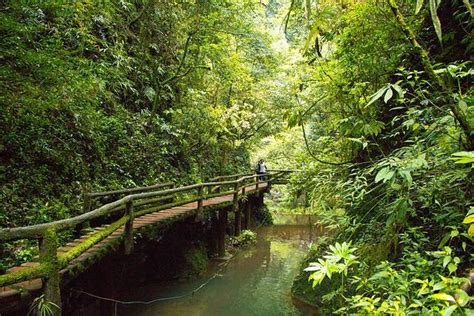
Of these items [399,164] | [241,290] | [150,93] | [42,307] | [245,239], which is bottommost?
[241,290]

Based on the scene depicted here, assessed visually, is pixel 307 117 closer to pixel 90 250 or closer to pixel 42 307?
pixel 90 250

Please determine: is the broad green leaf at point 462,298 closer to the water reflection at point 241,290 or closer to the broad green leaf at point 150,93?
the water reflection at point 241,290

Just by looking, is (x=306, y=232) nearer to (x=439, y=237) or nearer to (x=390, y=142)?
(x=390, y=142)

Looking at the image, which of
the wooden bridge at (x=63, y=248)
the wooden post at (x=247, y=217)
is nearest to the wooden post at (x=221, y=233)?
the wooden bridge at (x=63, y=248)

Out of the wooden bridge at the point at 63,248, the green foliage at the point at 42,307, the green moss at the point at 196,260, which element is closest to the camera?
the wooden bridge at the point at 63,248

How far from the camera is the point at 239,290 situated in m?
9.14

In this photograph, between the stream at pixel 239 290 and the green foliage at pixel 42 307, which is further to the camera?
the stream at pixel 239 290

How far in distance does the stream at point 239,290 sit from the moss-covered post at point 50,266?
392cm

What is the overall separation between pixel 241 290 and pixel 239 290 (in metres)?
0.06

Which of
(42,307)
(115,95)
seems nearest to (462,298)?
(42,307)

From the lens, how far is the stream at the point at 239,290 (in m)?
7.77

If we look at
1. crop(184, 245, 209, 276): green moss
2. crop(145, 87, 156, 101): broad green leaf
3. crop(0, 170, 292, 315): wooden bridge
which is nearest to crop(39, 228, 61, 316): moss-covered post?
crop(0, 170, 292, 315): wooden bridge

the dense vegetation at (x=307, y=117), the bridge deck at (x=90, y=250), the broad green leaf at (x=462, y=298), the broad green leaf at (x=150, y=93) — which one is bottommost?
the bridge deck at (x=90, y=250)

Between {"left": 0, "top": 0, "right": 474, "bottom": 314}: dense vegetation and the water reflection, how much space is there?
3.29ft
